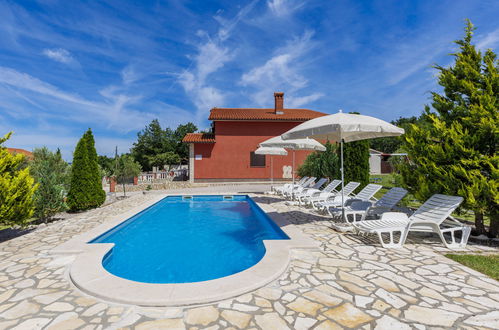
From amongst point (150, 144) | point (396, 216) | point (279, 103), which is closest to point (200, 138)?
point (279, 103)

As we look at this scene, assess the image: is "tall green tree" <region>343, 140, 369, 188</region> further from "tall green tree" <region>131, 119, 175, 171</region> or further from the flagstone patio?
"tall green tree" <region>131, 119, 175, 171</region>

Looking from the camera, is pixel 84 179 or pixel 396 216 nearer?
pixel 396 216

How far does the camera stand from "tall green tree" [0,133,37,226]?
173 inches

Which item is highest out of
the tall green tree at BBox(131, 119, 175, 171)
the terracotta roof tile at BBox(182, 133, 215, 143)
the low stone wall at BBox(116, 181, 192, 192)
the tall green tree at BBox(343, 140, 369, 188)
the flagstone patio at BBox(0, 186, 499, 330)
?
the tall green tree at BBox(131, 119, 175, 171)

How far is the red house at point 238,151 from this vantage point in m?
19.2

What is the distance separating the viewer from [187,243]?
5793 millimetres

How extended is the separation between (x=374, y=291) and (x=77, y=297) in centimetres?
340

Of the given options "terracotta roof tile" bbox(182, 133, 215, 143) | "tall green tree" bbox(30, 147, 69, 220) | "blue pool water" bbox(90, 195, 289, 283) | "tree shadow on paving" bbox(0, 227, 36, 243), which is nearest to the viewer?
"blue pool water" bbox(90, 195, 289, 283)

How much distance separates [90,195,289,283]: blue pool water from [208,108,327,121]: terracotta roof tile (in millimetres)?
11277

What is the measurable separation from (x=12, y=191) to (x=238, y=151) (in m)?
15.6

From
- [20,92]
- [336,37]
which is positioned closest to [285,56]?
[336,37]

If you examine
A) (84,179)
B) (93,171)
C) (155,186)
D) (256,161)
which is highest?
(256,161)

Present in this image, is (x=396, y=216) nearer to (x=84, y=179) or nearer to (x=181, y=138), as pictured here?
(x=84, y=179)

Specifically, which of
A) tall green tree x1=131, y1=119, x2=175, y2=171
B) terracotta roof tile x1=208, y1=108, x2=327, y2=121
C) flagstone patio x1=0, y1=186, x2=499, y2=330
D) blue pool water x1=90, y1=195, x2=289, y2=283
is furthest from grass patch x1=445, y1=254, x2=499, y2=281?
tall green tree x1=131, y1=119, x2=175, y2=171
